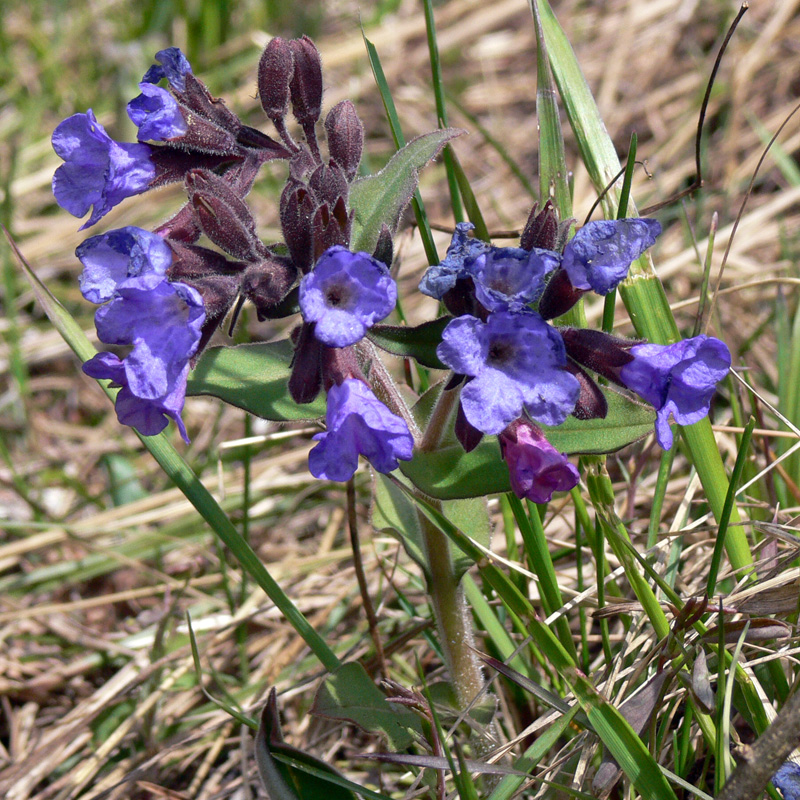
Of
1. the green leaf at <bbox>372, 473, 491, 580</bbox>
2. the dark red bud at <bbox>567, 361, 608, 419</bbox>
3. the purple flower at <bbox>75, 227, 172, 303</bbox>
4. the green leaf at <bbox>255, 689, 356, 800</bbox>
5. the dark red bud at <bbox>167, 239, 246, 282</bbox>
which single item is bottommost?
the green leaf at <bbox>255, 689, 356, 800</bbox>

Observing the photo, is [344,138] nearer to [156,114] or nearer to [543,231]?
[156,114]

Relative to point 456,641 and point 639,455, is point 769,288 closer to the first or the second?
point 639,455

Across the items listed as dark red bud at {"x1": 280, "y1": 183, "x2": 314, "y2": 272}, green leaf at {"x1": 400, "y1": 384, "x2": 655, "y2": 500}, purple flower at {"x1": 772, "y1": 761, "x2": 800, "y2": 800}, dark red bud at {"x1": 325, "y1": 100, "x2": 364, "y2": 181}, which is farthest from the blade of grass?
dark red bud at {"x1": 280, "y1": 183, "x2": 314, "y2": 272}

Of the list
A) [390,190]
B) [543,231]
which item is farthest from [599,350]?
[390,190]

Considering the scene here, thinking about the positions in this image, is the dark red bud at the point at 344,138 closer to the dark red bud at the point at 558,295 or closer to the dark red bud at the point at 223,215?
the dark red bud at the point at 223,215

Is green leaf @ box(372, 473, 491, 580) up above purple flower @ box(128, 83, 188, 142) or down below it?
below

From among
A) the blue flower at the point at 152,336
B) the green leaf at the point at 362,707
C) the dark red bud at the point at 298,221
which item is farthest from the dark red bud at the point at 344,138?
the green leaf at the point at 362,707

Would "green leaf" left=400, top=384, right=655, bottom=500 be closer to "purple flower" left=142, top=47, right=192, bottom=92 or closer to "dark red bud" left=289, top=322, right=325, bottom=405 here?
"dark red bud" left=289, top=322, right=325, bottom=405
